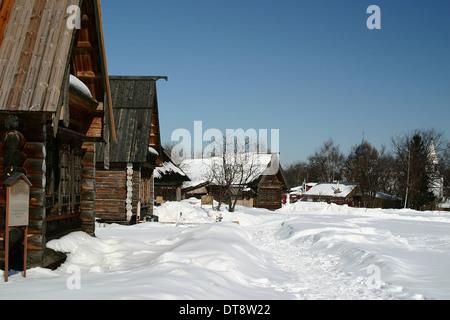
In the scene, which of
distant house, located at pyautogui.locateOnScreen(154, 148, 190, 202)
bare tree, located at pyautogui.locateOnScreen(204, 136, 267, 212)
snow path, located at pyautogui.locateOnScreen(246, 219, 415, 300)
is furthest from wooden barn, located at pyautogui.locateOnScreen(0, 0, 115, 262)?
bare tree, located at pyautogui.locateOnScreen(204, 136, 267, 212)

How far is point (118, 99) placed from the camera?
21672mm

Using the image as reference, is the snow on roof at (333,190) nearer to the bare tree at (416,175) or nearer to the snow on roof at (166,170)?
the bare tree at (416,175)

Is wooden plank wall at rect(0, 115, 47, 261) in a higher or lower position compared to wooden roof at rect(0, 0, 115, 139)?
lower

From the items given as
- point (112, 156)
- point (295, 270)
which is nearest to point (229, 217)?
point (112, 156)

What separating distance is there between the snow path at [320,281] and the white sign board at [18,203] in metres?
4.61

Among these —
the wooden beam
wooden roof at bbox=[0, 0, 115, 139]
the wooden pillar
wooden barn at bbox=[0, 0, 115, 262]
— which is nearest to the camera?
wooden roof at bbox=[0, 0, 115, 139]

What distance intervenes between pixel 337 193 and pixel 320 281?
49.7 metres

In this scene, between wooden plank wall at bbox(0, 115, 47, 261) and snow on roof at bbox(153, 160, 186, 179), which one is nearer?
wooden plank wall at bbox(0, 115, 47, 261)

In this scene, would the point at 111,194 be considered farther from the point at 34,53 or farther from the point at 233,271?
the point at 233,271

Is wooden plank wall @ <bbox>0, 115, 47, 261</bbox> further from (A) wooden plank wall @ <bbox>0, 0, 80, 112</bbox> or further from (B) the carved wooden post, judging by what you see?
(A) wooden plank wall @ <bbox>0, 0, 80, 112</bbox>

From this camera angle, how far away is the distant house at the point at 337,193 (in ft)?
187

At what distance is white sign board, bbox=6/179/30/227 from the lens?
24.2 ft

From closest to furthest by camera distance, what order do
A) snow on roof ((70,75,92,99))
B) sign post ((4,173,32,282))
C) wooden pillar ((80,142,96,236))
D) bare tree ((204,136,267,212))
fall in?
sign post ((4,173,32,282)) → snow on roof ((70,75,92,99)) → wooden pillar ((80,142,96,236)) → bare tree ((204,136,267,212))

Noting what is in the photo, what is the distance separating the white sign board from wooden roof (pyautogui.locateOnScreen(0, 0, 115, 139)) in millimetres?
1326
